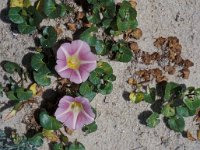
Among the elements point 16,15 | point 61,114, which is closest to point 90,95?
point 61,114

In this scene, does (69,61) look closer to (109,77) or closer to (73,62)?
(73,62)

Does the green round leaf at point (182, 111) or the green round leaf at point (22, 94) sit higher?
the green round leaf at point (22, 94)

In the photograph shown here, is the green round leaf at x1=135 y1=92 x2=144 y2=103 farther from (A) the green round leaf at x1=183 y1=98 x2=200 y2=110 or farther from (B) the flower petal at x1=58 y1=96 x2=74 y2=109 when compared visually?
(B) the flower petal at x1=58 y1=96 x2=74 y2=109

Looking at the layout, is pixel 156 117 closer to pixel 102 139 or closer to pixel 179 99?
pixel 179 99

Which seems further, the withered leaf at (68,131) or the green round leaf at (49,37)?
the withered leaf at (68,131)

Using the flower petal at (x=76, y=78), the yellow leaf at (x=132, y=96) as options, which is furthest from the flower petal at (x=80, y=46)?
the yellow leaf at (x=132, y=96)

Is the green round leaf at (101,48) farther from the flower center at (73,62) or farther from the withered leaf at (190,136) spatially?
the withered leaf at (190,136)
